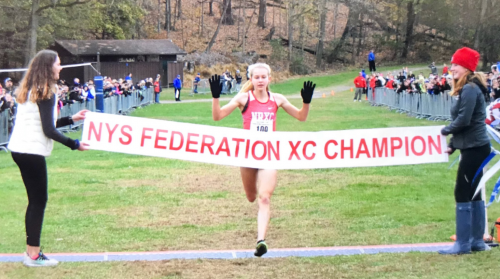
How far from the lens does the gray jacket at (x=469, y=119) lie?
745cm

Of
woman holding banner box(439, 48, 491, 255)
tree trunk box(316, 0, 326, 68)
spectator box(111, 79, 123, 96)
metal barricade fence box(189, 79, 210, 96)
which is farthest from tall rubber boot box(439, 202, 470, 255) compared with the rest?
tree trunk box(316, 0, 326, 68)

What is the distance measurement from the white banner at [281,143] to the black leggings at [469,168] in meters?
0.45

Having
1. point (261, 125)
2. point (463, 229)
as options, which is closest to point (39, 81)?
point (261, 125)

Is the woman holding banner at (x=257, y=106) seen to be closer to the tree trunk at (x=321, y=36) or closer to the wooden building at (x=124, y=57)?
the wooden building at (x=124, y=57)

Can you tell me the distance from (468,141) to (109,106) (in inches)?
866

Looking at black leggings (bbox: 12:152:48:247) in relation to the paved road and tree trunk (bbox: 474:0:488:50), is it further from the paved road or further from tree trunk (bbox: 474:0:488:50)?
tree trunk (bbox: 474:0:488:50)

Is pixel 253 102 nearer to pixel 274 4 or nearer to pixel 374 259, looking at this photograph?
pixel 374 259

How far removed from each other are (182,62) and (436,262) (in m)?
53.0

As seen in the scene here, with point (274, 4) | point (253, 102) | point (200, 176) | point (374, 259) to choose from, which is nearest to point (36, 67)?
point (253, 102)

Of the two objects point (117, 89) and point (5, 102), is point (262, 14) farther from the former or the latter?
point (5, 102)

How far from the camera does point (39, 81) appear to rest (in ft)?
23.2

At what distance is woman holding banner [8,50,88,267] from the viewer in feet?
23.1

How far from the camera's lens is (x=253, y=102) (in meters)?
7.75

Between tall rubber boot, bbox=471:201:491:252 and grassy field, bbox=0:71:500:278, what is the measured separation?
189 mm
